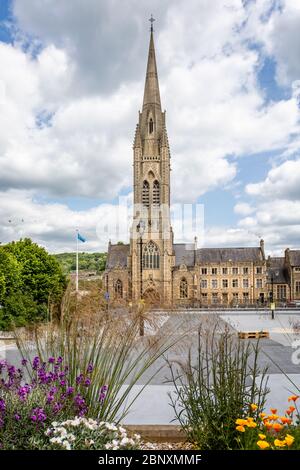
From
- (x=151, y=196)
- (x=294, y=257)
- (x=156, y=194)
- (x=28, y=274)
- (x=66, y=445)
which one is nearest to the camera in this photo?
(x=66, y=445)

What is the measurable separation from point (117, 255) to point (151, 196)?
519 inches

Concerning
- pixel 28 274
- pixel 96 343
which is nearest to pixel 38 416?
pixel 96 343

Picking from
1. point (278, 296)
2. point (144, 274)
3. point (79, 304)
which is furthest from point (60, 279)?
point (278, 296)

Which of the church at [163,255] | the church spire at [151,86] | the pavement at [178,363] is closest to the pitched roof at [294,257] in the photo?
the church at [163,255]

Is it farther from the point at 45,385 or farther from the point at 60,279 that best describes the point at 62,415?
the point at 60,279

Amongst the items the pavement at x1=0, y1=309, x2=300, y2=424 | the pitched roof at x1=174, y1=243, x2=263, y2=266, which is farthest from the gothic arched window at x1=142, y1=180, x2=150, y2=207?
the pavement at x1=0, y1=309, x2=300, y2=424

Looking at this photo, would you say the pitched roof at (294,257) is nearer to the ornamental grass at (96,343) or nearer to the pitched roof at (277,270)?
the pitched roof at (277,270)

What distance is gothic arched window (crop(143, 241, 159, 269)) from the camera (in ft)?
214

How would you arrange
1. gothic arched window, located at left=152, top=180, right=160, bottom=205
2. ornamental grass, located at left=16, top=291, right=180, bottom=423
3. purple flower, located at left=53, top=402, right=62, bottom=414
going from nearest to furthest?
purple flower, located at left=53, top=402, right=62, bottom=414 < ornamental grass, located at left=16, top=291, right=180, bottom=423 < gothic arched window, located at left=152, top=180, right=160, bottom=205

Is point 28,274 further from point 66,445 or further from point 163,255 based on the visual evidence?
point 66,445

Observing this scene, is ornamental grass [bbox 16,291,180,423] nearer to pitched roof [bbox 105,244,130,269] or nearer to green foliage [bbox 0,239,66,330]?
green foliage [bbox 0,239,66,330]

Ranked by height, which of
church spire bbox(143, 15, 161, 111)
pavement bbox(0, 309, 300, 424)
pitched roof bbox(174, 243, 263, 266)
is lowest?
pavement bbox(0, 309, 300, 424)

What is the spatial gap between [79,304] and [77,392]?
4.52 feet

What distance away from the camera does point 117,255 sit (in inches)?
2800
